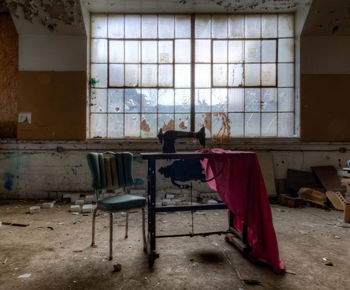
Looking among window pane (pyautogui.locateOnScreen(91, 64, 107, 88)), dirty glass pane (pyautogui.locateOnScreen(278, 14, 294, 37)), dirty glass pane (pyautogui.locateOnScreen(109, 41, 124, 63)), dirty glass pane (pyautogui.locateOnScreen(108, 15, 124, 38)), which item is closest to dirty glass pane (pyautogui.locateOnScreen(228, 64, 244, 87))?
dirty glass pane (pyautogui.locateOnScreen(278, 14, 294, 37))

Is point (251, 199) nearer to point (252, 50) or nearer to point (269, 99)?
point (269, 99)

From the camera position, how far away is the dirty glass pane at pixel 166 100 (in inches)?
194

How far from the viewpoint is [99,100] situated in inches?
194

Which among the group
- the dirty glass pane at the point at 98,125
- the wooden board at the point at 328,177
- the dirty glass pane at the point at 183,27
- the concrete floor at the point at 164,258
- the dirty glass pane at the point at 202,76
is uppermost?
the dirty glass pane at the point at 183,27

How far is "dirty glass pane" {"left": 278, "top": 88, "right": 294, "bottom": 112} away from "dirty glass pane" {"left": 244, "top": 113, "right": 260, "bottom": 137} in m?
0.54

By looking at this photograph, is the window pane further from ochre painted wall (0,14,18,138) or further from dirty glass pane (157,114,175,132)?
ochre painted wall (0,14,18,138)

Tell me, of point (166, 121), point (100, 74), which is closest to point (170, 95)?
point (166, 121)

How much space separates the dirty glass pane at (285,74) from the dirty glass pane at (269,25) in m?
0.68

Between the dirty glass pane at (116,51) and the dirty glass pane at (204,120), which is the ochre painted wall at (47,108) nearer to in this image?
the dirty glass pane at (116,51)

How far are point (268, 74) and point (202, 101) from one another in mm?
1519

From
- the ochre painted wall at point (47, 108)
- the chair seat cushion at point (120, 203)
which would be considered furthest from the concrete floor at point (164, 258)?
the ochre painted wall at point (47, 108)

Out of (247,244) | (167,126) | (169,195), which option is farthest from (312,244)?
(167,126)

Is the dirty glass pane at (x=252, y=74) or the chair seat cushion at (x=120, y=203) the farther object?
the dirty glass pane at (x=252, y=74)

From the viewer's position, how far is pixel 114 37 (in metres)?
4.93
